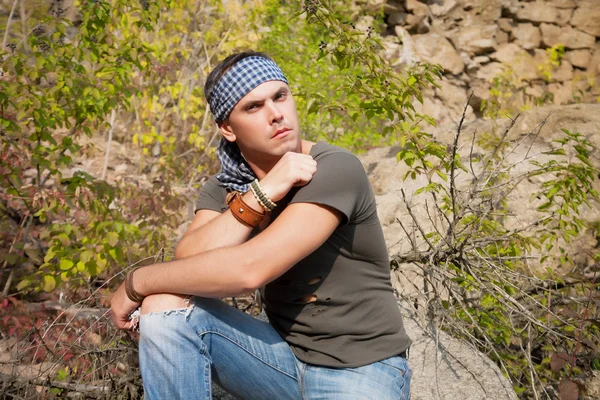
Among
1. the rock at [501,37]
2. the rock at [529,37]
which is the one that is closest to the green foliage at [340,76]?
the rock at [501,37]

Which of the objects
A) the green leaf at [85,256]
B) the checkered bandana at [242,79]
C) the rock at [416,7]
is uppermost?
the checkered bandana at [242,79]

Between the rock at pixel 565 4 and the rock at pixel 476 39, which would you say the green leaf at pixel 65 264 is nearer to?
the rock at pixel 476 39

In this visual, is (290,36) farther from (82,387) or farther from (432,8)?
(82,387)

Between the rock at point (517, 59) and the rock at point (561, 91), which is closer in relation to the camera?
the rock at point (561, 91)

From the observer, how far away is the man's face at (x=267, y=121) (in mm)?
2273

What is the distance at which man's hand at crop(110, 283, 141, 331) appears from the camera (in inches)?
87.0

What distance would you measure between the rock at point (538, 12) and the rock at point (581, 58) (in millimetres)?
678

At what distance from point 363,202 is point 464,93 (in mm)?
8548

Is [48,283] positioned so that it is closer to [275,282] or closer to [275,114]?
[275,282]

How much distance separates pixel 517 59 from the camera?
9.99 metres

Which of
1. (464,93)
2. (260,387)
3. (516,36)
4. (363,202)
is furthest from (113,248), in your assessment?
(516,36)

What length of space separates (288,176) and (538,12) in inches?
374

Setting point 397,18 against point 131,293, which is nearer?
point 131,293

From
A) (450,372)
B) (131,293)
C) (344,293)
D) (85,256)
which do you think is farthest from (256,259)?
(85,256)
